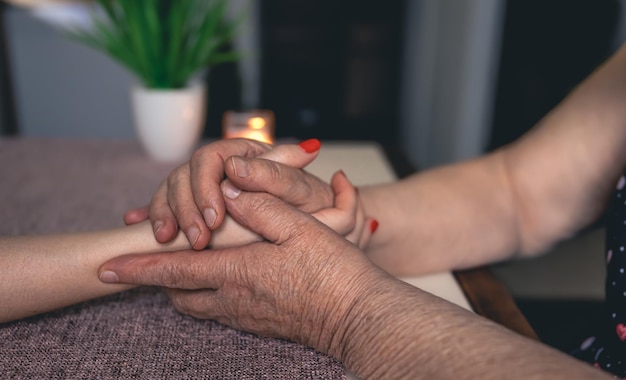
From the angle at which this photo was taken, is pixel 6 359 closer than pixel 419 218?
Yes

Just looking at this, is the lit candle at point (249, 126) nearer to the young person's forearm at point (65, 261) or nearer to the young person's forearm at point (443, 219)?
the young person's forearm at point (443, 219)

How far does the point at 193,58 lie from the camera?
4.59 ft

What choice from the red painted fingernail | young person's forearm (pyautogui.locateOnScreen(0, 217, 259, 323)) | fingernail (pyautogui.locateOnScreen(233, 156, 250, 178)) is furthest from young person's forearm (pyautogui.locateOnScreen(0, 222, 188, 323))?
the red painted fingernail

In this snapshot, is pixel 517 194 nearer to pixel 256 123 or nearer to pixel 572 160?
pixel 572 160

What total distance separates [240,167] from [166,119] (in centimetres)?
68

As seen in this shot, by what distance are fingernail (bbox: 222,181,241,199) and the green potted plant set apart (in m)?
0.65

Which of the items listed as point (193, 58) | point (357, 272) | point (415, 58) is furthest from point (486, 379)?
point (415, 58)

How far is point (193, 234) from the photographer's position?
28.7 inches

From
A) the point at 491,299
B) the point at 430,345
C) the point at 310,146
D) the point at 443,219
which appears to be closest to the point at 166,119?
the point at 310,146

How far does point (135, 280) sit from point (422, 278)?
1.35 feet

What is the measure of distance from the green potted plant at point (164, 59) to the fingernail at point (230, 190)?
655mm

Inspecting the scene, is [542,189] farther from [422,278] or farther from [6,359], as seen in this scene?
[6,359]

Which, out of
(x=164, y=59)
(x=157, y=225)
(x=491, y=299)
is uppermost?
(x=164, y=59)

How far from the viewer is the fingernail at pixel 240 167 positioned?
2.40 ft
